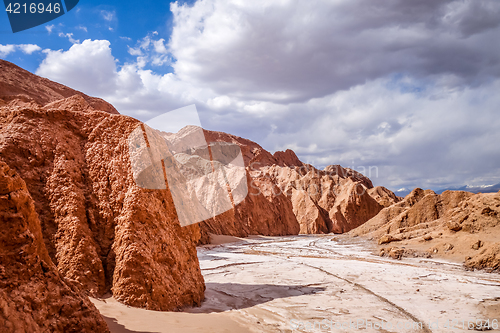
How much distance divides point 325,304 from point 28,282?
4712mm

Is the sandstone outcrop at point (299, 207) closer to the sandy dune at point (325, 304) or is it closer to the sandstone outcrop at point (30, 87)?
the sandstone outcrop at point (30, 87)

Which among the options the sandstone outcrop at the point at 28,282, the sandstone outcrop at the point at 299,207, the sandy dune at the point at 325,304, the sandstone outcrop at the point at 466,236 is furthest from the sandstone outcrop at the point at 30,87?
the sandstone outcrop at the point at 466,236

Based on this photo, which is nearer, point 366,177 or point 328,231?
point 328,231

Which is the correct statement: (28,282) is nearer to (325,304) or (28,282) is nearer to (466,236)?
(325,304)

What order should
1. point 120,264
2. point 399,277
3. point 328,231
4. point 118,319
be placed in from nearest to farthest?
1. point 118,319
2. point 120,264
3. point 399,277
4. point 328,231

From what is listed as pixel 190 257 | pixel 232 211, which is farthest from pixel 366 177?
pixel 190 257

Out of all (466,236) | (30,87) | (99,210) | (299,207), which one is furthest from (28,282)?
(299,207)

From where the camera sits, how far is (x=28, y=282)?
2539 mm

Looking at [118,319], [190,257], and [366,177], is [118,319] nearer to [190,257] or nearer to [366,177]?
[190,257]

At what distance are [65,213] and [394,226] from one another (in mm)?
21461

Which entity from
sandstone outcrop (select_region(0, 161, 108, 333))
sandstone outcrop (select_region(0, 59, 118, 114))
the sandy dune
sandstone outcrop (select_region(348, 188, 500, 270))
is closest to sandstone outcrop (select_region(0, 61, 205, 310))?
the sandy dune

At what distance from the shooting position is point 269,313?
499 centimetres

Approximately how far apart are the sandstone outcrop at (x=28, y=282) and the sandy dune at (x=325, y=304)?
539 mm

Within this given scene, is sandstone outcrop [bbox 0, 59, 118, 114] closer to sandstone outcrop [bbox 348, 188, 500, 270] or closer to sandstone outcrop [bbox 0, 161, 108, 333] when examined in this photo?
sandstone outcrop [bbox 0, 161, 108, 333]
